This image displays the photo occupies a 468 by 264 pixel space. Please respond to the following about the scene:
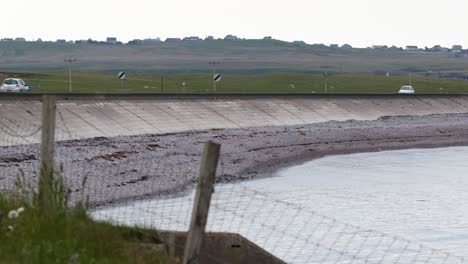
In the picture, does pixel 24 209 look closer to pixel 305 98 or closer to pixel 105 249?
pixel 105 249

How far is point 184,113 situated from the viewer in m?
59.0

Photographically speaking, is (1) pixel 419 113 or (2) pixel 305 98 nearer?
(2) pixel 305 98

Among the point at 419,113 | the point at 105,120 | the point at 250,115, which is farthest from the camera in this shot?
the point at 419,113

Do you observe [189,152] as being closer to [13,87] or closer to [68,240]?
[68,240]

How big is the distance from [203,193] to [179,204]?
18.6 meters

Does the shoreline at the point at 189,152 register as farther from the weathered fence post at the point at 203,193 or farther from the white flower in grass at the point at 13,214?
the weathered fence post at the point at 203,193

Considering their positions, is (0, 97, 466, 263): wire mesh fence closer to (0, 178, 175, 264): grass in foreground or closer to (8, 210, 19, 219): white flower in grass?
(0, 178, 175, 264): grass in foreground

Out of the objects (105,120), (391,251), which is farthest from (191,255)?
(105,120)

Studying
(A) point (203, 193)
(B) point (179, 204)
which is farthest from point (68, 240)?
(B) point (179, 204)

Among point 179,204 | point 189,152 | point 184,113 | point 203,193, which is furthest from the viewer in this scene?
point 184,113

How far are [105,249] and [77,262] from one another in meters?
0.75

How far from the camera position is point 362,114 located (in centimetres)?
7631

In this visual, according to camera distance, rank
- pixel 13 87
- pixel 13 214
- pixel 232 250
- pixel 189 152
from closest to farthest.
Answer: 1. pixel 13 214
2. pixel 232 250
3. pixel 189 152
4. pixel 13 87

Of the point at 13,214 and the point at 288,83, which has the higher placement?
the point at 13,214
